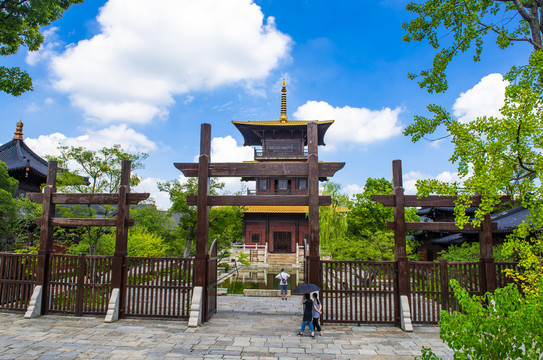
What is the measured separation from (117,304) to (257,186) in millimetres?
25688

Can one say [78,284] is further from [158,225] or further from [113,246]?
[158,225]

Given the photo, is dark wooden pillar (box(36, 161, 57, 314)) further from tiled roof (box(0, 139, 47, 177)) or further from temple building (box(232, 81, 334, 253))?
temple building (box(232, 81, 334, 253))

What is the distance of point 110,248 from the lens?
15.4 metres

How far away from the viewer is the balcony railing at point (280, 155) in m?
32.9

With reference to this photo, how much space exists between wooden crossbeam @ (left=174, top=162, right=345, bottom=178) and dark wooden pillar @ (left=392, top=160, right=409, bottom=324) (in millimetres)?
1430

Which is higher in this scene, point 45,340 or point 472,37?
point 472,37

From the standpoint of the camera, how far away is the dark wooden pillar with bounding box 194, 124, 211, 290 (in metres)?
8.40

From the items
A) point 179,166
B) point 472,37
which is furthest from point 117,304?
point 472,37

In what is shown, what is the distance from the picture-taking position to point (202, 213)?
8.70m

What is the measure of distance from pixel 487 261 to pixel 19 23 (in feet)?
40.0

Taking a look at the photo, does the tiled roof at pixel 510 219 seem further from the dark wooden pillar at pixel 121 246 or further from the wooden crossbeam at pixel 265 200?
the dark wooden pillar at pixel 121 246

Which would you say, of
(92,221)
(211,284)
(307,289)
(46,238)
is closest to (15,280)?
(46,238)

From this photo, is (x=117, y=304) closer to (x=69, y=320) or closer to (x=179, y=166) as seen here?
(x=69, y=320)

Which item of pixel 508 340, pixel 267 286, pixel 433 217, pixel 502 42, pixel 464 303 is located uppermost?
pixel 502 42
